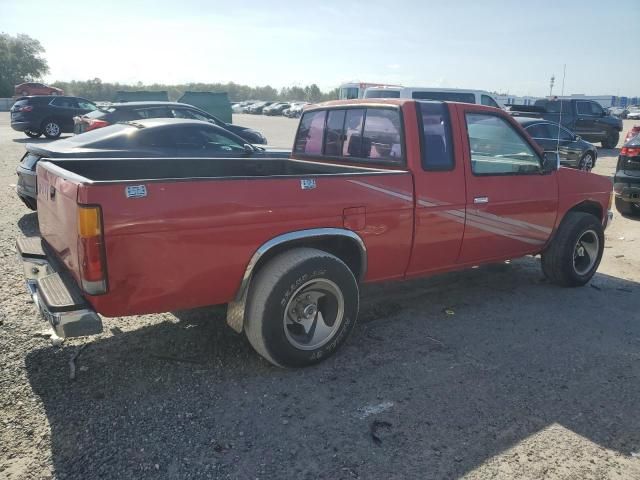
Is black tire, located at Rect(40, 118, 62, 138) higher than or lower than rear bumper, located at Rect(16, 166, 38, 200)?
higher

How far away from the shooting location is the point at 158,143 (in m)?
7.81

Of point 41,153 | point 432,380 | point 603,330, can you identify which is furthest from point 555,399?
point 41,153

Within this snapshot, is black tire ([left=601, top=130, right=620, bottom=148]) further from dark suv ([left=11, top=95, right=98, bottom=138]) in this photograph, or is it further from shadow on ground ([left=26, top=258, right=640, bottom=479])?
dark suv ([left=11, top=95, right=98, bottom=138])

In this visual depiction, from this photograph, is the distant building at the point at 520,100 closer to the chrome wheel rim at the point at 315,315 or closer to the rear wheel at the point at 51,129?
the rear wheel at the point at 51,129

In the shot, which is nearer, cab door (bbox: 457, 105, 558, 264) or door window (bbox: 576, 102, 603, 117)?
cab door (bbox: 457, 105, 558, 264)

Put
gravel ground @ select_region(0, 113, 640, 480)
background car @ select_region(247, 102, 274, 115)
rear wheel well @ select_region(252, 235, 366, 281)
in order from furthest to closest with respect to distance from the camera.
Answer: background car @ select_region(247, 102, 274, 115) → rear wheel well @ select_region(252, 235, 366, 281) → gravel ground @ select_region(0, 113, 640, 480)

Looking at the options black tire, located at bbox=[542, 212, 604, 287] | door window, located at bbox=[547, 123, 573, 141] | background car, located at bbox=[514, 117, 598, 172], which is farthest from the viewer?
door window, located at bbox=[547, 123, 573, 141]

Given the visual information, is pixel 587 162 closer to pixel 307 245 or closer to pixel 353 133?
pixel 353 133

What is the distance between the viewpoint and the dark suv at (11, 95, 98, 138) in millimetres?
18938

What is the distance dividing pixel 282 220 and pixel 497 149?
2.46 meters

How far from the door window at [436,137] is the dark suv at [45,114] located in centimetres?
1893

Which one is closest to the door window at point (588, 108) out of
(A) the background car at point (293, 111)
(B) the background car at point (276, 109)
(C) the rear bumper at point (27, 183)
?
(C) the rear bumper at point (27, 183)

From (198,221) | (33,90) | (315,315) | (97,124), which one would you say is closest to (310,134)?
(315,315)

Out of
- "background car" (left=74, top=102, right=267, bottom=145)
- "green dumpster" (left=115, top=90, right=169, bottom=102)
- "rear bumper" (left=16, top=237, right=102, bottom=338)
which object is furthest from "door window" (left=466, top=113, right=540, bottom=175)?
"green dumpster" (left=115, top=90, right=169, bottom=102)
